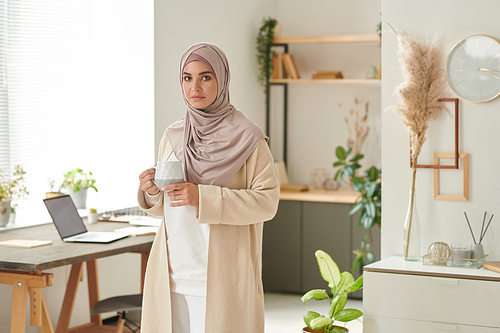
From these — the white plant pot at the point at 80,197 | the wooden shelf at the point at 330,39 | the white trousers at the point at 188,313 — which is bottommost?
the white trousers at the point at 188,313

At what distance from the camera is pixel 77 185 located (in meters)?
3.48

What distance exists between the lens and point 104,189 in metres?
3.92

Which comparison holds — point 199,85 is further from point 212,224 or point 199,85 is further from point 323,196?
point 323,196

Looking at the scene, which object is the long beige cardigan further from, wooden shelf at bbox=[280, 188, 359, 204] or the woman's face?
wooden shelf at bbox=[280, 188, 359, 204]

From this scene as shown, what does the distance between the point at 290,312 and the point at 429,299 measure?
1931 mm

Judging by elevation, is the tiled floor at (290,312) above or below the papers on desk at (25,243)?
below

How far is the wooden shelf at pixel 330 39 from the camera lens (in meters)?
4.61

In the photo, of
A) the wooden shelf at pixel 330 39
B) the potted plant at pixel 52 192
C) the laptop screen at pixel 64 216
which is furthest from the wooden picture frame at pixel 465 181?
the wooden shelf at pixel 330 39

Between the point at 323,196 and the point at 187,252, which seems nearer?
the point at 187,252

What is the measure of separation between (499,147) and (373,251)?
1907 mm

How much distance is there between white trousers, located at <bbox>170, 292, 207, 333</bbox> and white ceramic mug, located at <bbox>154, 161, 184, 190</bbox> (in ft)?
1.19

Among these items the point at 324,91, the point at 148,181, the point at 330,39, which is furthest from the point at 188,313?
the point at 324,91

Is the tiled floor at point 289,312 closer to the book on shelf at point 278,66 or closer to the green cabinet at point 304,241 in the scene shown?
the green cabinet at point 304,241

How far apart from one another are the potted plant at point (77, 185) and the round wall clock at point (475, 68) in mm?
2183
